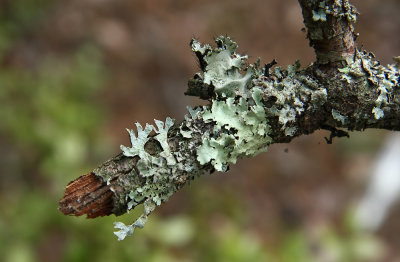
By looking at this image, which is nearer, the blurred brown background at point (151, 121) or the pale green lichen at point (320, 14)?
the pale green lichen at point (320, 14)

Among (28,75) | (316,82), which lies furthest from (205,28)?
(316,82)

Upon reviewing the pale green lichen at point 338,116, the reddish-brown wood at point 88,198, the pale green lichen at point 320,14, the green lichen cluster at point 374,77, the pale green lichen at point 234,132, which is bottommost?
the reddish-brown wood at point 88,198

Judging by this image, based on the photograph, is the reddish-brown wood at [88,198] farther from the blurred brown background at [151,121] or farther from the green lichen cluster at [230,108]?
the blurred brown background at [151,121]

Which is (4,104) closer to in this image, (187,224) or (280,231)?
(187,224)

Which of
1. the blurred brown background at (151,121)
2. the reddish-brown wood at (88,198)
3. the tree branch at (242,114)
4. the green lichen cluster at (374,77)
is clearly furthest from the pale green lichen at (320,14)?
the blurred brown background at (151,121)

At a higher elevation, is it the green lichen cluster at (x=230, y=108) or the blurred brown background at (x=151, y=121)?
the blurred brown background at (x=151, y=121)

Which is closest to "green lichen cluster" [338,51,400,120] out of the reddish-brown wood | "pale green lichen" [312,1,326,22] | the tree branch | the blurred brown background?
the tree branch

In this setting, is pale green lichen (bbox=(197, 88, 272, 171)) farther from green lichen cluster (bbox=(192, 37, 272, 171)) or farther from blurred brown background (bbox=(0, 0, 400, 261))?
blurred brown background (bbox=(0, 0, 400, 261))
